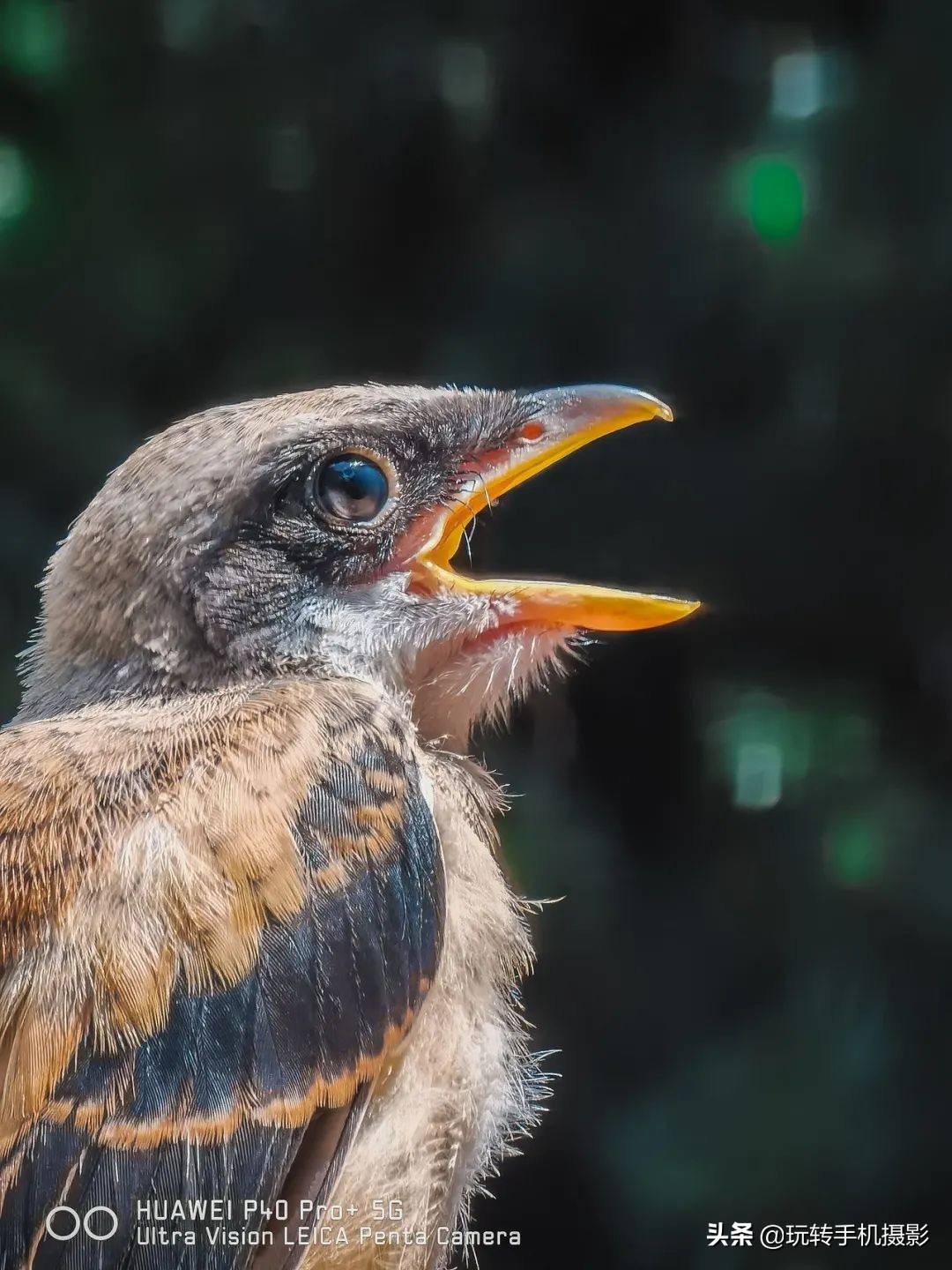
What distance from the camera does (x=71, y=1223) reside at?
69 cm

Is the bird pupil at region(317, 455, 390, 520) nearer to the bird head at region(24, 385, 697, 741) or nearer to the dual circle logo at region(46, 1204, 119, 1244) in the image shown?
the bird head at region(24, 385, 697, 741)

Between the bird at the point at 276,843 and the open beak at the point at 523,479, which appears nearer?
the bird at the point at 276,843

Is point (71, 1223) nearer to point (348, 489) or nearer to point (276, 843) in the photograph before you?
point (276, 843)

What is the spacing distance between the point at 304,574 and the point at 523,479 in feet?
0.77

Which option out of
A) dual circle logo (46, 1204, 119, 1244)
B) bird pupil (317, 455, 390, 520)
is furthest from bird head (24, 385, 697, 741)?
dual circle logo (46, 1204, 119, 1244)

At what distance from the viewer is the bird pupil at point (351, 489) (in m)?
0.89

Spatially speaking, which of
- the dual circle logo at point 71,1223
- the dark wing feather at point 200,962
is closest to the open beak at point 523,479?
the dark wing feather at point 200,962

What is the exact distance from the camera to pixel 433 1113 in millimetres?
835

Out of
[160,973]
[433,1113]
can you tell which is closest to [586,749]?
[433,1113]

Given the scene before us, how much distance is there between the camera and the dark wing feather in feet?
2.32

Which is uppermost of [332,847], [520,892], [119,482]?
[119,482]

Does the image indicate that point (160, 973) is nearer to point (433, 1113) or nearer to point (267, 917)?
point (267, 917)

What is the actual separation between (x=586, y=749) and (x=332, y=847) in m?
0.61

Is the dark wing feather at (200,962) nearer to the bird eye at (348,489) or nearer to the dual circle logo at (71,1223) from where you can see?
the dual circle logo at (71,1223)
